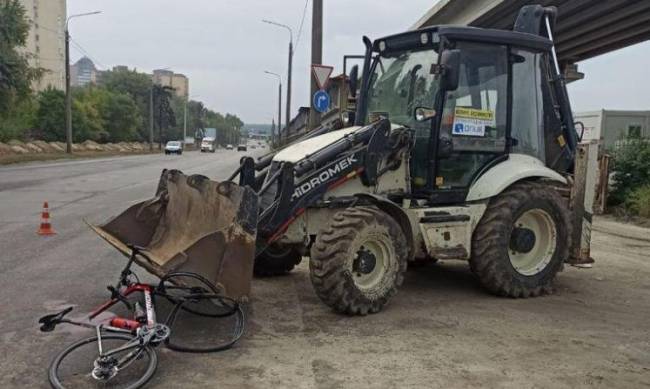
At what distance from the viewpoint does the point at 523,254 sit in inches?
271

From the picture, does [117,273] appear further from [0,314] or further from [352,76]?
[352,76]

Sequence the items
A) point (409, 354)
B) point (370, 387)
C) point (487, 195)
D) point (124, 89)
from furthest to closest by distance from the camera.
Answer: point (124, 89), point (487, 195), point (409, 354), point (370, 387)

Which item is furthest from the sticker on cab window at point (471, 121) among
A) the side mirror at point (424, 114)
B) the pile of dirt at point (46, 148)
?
the pile of dirt at point (46, 148)

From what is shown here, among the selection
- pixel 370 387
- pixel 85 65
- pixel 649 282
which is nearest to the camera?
pixel 370 387


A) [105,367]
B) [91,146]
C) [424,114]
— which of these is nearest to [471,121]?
[424,114]

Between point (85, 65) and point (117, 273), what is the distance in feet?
419

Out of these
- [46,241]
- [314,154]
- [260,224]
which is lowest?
[46,241]

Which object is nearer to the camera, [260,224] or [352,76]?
[260,224]

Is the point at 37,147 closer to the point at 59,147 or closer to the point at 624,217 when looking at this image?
the point at 59,147

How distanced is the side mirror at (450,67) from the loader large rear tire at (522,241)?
1.41m

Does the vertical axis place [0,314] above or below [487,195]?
below

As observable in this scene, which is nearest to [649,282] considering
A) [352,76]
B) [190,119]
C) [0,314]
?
[352,76]

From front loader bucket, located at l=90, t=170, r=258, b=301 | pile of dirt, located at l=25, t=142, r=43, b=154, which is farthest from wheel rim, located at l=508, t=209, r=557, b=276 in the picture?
pile of dirt, located at l=25, t=142, r=43, b=154

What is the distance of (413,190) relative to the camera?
21.6ft
